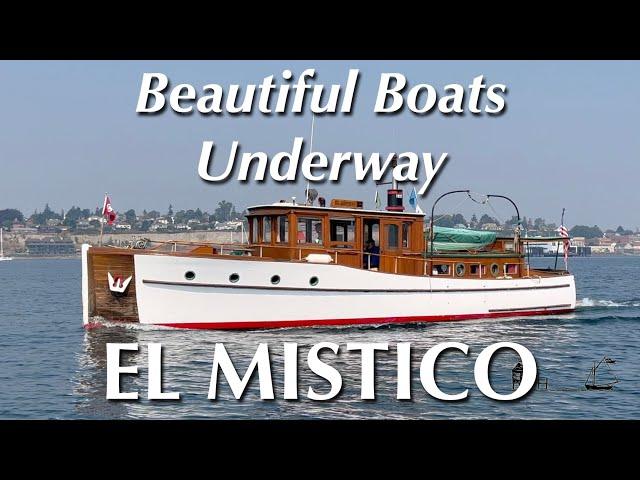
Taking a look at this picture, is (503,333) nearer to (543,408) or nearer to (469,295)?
(469,295)

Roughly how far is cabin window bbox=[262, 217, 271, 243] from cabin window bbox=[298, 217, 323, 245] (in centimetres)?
123

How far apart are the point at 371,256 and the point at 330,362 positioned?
7305 millimetres

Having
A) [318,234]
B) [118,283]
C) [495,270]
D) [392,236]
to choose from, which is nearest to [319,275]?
[318,234]

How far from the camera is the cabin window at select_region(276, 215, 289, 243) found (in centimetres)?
2489

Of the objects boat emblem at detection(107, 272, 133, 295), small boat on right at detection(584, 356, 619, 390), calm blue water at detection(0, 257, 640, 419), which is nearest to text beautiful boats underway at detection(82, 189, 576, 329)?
boat emblem at detection(107, 272, 133, 295)

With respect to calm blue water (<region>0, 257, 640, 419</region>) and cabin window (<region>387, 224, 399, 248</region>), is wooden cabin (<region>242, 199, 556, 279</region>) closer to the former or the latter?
cabin window (<region>387, 224, 399, 248</region>)

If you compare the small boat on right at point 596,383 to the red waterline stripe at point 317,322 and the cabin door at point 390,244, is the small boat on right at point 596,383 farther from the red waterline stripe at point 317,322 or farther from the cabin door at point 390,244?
the cabin door at point 390,244

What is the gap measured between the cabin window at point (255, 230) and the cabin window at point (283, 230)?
42.9 inches

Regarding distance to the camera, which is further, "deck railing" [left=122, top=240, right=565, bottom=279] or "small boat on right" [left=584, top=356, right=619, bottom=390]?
"deck railing" [left=122, top=240, right=565, bottom=279]

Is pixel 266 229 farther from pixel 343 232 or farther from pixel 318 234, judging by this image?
pixel 343 232

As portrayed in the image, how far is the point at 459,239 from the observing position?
28953 mm

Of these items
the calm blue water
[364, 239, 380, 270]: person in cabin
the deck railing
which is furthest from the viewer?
[364, 239, 380, 270]: person in cabin

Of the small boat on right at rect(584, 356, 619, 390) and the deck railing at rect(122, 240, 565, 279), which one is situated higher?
→ the deck railing at rect(122, 240, 565, 279)
